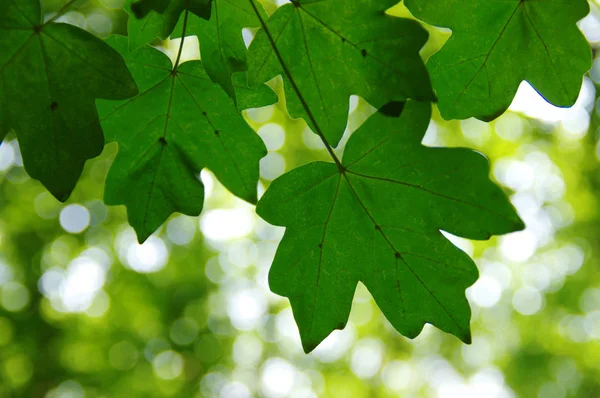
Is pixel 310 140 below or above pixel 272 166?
above

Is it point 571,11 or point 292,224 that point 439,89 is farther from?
point 292,224

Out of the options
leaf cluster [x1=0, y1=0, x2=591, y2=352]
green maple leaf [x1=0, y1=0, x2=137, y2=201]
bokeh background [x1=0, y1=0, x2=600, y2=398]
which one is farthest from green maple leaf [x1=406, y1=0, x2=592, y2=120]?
bokeh background [x1=0, y1=0, x2=600, y2=398]

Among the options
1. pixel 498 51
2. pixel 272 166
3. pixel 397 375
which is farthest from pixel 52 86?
pixel 397 375

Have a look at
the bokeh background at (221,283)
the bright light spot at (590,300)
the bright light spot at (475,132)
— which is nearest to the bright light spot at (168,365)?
the bokeh background at (221,283)

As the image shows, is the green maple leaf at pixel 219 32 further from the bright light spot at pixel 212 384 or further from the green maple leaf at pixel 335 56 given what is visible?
the bright light spot at pixel 212 384

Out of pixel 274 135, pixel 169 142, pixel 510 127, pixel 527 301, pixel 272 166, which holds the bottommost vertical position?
pixel 527 301

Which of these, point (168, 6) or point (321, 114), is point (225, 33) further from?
point (321, 114)
